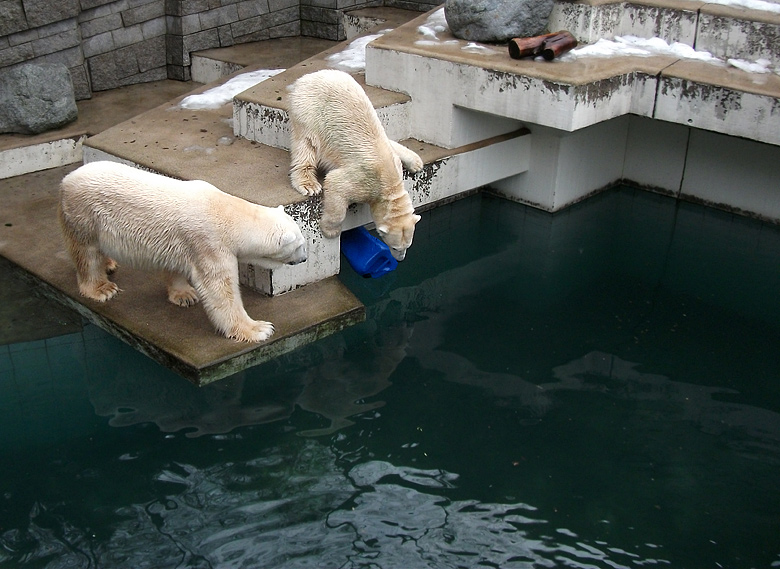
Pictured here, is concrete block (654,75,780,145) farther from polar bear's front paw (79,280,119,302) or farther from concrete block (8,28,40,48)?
concrete block (8,28,40,48)

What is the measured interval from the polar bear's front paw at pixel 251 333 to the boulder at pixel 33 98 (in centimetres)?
363

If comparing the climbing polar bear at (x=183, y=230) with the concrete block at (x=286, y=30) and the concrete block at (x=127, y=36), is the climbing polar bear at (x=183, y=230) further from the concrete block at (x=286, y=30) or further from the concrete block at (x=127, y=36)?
the concrete block at (x=286, y=30)

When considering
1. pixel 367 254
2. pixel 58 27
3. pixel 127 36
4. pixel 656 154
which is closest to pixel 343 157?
pixel 367 254

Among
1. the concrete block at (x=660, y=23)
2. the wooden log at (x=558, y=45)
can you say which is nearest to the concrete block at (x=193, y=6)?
the wooden log at (x=558, y=45)

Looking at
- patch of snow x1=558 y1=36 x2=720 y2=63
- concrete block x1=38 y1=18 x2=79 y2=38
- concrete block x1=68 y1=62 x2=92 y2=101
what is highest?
patch of snow x1=558 y1=36 x2=720 y2=63

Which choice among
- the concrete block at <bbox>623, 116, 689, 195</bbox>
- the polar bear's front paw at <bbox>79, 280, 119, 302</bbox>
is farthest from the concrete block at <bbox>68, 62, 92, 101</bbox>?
the concrete block at <bbox>623, 116, 689, 195</bbox>

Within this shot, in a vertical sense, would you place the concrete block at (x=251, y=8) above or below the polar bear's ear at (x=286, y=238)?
above

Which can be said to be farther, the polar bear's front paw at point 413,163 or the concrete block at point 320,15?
the concrete block at point 320,15

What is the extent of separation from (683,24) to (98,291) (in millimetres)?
5020

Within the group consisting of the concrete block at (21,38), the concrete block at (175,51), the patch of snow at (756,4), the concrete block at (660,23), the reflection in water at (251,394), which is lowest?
the reflection in water at (251,394)

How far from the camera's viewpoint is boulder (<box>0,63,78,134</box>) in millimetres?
7219

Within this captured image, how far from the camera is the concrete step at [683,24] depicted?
6.58m

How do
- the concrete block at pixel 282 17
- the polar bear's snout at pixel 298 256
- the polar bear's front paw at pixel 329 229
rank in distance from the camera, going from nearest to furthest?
1. the polar bear's snout at pixel 298 256
2. the polar bear's front paw at pixel 329 229
3. the concrete block at pixel 282 17

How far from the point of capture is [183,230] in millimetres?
4594
